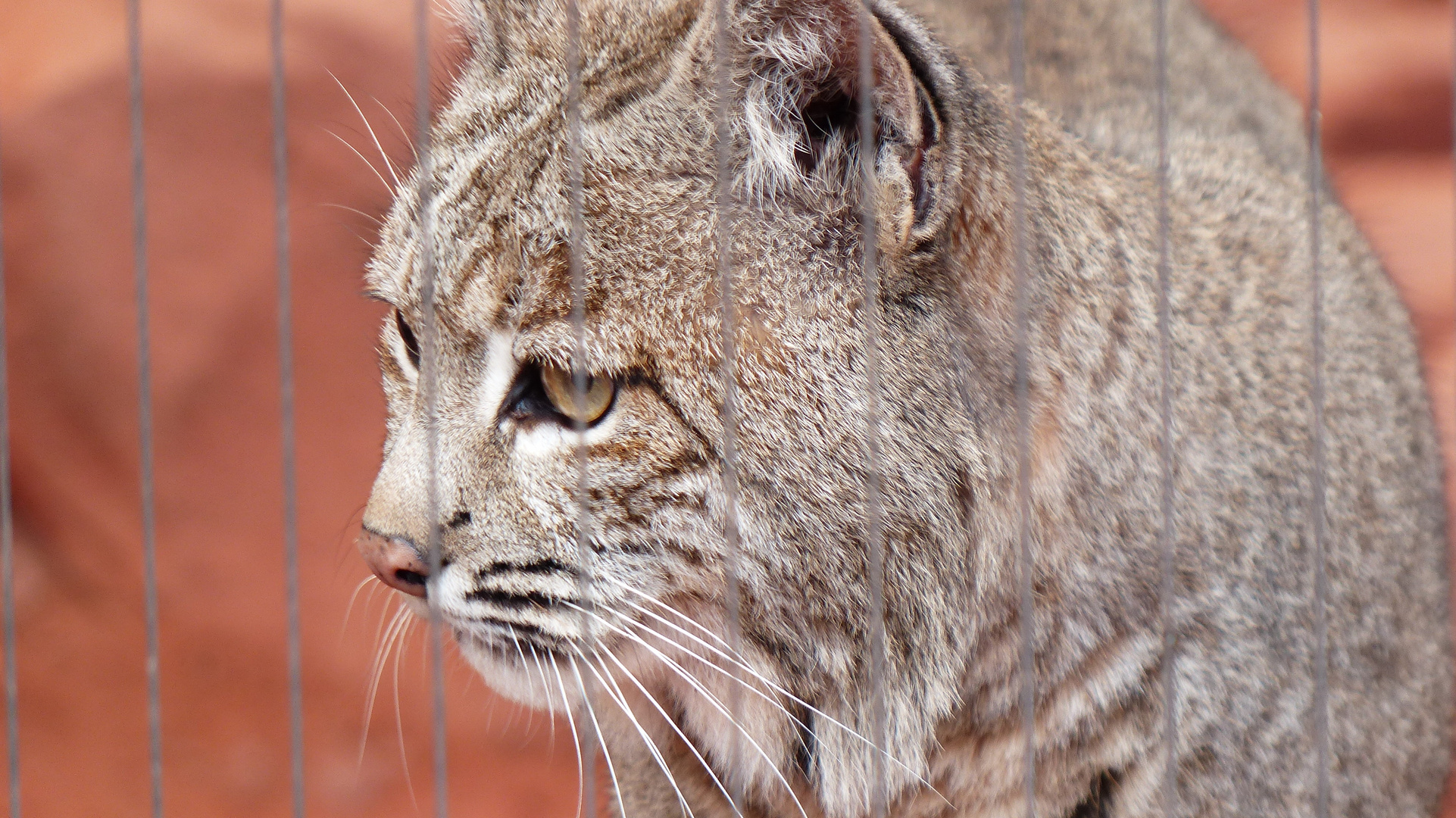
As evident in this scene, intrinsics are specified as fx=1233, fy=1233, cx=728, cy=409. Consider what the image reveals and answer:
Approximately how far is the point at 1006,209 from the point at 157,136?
2.74 m

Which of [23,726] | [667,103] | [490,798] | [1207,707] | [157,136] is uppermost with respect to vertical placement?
[157,136]

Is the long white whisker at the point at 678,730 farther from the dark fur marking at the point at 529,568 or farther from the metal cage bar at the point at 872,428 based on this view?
the metal cage bar at the point at 872,428

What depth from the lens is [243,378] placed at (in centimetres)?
358

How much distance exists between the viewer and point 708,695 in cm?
181

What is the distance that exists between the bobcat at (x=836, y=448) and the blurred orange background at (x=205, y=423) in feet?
5.41

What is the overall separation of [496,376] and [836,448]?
0.51 meters

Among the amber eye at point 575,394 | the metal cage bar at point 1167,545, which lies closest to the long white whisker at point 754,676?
the amber eye at point 575,394

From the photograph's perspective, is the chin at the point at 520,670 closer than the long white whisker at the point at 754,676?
No

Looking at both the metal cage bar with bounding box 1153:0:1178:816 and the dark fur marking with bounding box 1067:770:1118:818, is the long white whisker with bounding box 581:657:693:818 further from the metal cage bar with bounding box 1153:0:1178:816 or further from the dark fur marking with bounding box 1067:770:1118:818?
the metal cage bar with bounding box 1153:0:1178:816

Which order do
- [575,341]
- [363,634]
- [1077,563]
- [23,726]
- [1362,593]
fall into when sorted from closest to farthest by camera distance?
[575,341], [1077,563], [1362,593], [23,726], [363,634]

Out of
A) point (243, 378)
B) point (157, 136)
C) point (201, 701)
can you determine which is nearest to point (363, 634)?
point (201, 701)

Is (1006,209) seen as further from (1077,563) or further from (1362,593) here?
(1362,593)

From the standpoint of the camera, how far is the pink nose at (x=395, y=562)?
1.74 metres

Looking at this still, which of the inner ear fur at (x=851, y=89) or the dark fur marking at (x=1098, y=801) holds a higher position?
the inner ear fur at (x=851, y=89)
